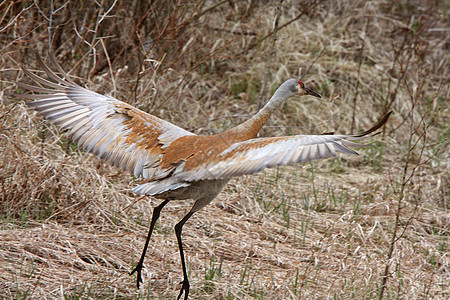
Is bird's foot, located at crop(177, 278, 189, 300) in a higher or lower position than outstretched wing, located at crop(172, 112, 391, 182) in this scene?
lower

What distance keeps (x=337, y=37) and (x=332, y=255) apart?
16.4 feet

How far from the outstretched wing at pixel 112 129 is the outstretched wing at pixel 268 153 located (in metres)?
0.44

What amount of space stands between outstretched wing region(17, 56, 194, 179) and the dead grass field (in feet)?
1.87

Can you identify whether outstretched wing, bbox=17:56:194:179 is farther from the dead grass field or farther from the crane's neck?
the dead grass field

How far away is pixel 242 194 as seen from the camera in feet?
17.5

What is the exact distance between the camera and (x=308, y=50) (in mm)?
8352

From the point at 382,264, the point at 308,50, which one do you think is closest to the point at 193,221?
the point at 382,264

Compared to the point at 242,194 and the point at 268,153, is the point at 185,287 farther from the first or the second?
the point at 242,194

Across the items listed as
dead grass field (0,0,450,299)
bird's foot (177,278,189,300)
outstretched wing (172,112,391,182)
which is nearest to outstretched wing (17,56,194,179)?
outstretched wing (172,112,391,182)

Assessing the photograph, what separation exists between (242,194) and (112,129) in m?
1.70

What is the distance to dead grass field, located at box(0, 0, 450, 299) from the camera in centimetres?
380

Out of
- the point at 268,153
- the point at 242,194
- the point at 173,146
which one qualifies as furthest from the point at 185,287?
the point at 242,194

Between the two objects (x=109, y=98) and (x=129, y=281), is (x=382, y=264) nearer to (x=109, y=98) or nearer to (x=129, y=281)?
(x=129, y=281)

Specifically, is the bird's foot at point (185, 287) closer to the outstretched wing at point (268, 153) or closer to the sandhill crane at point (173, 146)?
the sandhill crane at point (173, 146)
